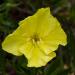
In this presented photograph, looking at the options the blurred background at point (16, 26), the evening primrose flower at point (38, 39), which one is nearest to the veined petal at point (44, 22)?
the evening primrose flower at point (38, 39)

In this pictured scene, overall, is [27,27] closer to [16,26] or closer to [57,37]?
[57,37]

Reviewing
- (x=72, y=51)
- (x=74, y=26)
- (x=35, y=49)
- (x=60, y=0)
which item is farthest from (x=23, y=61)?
(x=74, y=26)

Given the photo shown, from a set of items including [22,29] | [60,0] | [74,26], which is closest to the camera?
[22,29]

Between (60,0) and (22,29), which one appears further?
(60,0)

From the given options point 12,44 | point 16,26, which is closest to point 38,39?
point 12,44

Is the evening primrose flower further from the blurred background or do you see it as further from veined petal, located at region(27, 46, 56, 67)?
the blurred background

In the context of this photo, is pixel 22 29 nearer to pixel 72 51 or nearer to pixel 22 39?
pixel 22 39

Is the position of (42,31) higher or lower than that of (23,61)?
higher
